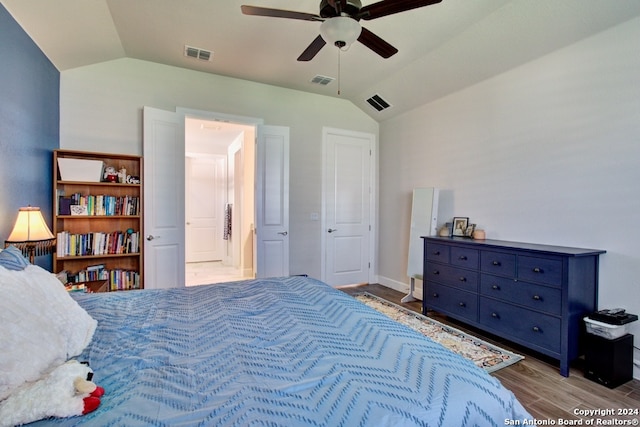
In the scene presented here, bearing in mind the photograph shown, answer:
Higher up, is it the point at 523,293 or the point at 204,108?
the point at 204,108

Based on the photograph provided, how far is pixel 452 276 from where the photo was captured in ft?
10.6

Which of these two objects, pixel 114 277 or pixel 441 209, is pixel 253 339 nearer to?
pixel 114 277

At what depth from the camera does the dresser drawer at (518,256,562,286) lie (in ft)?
7.66

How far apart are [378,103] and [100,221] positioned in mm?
3842

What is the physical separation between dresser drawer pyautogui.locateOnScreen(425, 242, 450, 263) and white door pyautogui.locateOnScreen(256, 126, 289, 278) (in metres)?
1.82

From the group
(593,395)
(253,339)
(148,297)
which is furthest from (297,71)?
(593,395)

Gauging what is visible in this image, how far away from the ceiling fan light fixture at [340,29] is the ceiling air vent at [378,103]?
2.53m

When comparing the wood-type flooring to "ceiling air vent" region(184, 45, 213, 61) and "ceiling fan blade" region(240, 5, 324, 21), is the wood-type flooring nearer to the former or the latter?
"ceiling fan blade" region(240, 5, 324, 21)

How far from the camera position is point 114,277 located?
131 inches

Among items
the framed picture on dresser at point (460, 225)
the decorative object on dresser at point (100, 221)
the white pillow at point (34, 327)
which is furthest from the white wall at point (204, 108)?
the white pillow at point (34, 327)

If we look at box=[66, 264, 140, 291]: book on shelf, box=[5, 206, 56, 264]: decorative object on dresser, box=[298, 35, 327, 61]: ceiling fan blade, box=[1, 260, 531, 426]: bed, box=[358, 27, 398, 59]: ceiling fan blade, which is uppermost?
box=[298, 35, 327, 61]: ceiling fan blade

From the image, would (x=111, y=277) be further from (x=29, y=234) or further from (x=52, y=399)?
(x=52, y=399)

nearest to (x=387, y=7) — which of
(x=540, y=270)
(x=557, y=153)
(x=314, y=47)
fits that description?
(x=314, y=47)

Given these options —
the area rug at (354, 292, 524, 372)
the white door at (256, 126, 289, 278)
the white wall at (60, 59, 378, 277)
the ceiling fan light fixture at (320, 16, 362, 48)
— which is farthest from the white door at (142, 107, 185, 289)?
the area rug at (354, 292, 524, 372)
